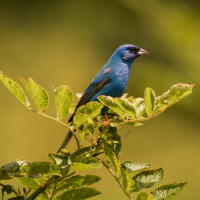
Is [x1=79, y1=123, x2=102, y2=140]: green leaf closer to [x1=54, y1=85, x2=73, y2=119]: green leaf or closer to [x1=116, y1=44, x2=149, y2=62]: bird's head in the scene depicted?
[x1=54, y1=85, x2=73, y2=119]: green leaf

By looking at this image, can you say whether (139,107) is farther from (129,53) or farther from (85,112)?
(129,53)

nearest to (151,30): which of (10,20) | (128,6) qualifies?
(128,6)

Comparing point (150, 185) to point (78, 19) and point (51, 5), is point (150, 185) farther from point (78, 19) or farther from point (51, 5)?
point (51, 5)

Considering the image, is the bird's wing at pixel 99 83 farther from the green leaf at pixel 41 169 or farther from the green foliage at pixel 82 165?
the green leaf at pixel 41 169

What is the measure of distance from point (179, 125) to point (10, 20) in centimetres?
515

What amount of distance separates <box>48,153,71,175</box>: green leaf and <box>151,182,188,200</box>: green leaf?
0.73 ft

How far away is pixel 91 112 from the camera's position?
0.78 metres

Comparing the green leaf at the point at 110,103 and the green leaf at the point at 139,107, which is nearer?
the green leaf at the point at 110,103

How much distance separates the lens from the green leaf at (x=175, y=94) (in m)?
0.75

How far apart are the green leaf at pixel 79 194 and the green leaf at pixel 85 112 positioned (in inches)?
6.7

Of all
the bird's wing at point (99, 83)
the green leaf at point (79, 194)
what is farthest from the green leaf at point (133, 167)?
the bird's wing at point (99, 83)

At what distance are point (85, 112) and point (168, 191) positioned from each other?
0.29m

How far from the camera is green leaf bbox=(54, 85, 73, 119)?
0.78 meters

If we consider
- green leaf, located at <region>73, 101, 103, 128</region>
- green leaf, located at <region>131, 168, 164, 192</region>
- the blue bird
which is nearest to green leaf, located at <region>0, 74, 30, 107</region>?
green leaf, located at <region>73, 101, 103, 128</region>
